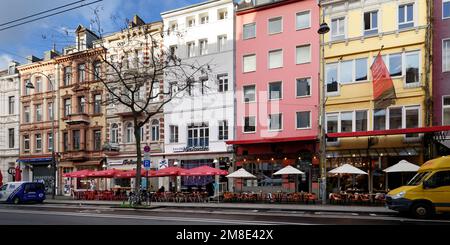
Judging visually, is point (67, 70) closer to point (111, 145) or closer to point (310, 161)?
point (111, 145)

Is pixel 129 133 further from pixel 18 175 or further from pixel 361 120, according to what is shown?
pixel 361 120

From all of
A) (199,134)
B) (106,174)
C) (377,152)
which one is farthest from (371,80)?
(106,174)

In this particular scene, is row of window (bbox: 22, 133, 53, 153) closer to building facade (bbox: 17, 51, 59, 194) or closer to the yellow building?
building facade (bbox: 17, 51, 59, 194)

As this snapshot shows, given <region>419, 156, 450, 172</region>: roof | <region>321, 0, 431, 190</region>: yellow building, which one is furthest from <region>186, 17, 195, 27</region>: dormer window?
<region>419, 156, 450, 172</region>: roof

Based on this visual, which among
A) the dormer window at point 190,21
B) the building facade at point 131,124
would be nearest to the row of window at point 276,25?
the dormer window at point 190,21

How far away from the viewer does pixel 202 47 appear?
3662 cm

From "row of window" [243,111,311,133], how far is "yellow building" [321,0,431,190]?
1.65 meters

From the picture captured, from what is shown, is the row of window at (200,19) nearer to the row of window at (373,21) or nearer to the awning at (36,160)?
the row of window at (373,21)

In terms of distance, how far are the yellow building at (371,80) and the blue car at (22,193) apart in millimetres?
22716

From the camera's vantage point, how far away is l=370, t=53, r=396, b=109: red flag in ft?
89.2

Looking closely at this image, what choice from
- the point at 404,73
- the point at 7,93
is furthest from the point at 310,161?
the point at 7,93

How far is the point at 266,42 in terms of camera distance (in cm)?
3400

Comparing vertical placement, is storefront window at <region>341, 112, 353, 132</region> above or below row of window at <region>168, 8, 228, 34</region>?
below
